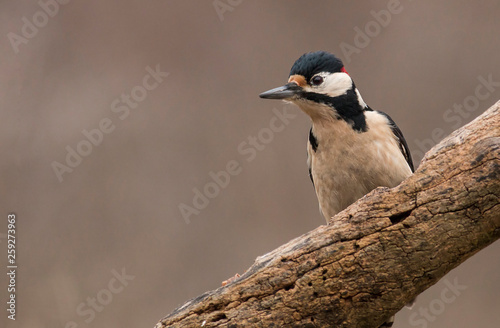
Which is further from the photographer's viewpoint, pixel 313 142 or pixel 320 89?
pixel 313 142

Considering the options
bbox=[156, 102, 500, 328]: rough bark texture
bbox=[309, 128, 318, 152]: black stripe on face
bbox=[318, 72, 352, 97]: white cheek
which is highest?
bbox=[318, 72, 352, 97]: white cheek

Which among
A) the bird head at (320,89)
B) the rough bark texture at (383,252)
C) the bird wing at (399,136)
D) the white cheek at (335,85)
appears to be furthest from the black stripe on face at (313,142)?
the rough bark texture at (383,252)

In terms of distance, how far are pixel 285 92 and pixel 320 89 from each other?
0.21 m

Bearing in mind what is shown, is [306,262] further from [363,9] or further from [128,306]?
[363,9]

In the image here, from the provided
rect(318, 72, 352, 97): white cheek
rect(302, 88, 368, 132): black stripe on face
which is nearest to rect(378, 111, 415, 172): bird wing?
rect(302, 88, 368, 132): black stripe on face

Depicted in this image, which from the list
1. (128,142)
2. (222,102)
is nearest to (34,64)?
(128,142)

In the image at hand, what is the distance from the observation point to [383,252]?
2.57 m

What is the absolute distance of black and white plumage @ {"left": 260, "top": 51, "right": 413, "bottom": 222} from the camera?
334cm

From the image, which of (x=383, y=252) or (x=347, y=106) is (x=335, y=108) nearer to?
(x=347, y=106)

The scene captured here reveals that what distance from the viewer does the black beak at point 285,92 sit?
10.7 feet

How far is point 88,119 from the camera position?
596 cm

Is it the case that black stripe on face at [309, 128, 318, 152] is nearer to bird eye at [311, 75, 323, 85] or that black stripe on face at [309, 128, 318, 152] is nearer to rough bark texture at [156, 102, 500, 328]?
bird eye at [311, 75, 323, 85]

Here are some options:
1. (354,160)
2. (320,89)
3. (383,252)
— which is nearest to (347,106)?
(320,89)

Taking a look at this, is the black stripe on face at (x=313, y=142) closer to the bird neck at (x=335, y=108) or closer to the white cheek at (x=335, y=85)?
the bird neck at (x=335, y=108)
